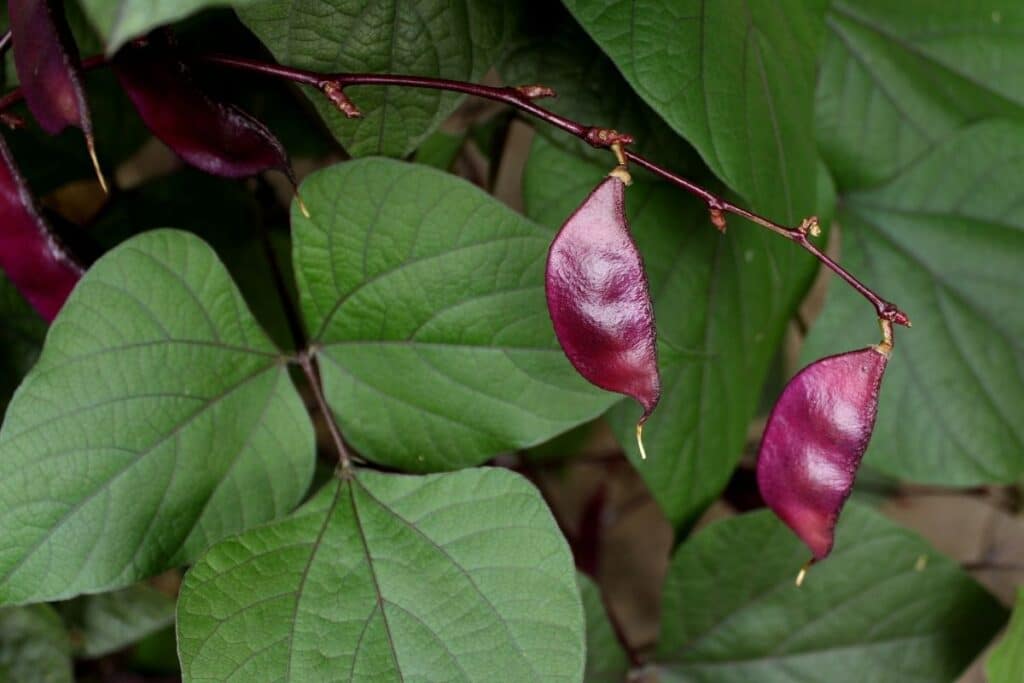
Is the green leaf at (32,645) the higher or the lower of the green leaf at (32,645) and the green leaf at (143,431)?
the lower

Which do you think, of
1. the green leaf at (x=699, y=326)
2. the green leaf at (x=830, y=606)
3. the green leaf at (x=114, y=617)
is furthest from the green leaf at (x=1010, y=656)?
the green leaf at (x=114, y=617)

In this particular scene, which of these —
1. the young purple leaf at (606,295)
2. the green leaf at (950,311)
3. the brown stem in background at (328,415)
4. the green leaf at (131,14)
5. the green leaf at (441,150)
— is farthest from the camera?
the green leaf at (950,311)

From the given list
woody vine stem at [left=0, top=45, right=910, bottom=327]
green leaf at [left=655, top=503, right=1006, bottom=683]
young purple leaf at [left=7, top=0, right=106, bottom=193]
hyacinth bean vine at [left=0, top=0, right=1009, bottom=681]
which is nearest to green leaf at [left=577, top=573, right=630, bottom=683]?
green leaf at [left=655, top=503, right=1006, bottom=683]

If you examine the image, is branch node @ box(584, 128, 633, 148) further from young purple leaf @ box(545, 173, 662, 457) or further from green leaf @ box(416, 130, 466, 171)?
green leaf @ box(416, 130, 466, 171)

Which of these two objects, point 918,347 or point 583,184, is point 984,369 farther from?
point 583,184

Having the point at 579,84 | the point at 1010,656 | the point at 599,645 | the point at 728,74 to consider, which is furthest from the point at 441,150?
the point at 1010,656

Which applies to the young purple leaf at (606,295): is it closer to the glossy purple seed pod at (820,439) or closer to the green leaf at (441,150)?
the glossy purple seed pod at (820,439)

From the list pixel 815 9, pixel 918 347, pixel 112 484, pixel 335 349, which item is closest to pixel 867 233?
pixel 918 347
